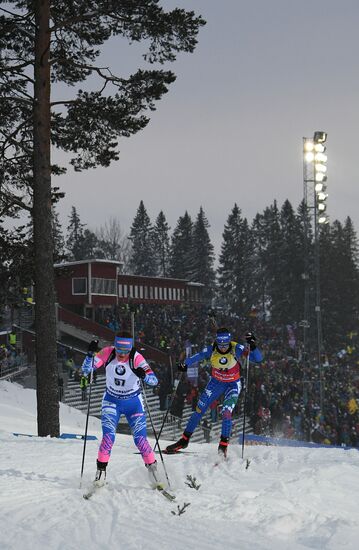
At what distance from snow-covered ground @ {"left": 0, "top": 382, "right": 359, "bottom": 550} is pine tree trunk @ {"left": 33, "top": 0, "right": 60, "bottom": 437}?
2.39 m

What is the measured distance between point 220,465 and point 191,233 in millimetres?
71574

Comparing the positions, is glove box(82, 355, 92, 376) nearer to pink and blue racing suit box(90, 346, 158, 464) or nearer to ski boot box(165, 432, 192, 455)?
pink and blue racing suit box(90, 346, 158, 464)

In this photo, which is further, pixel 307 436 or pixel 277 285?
pixel 277 285

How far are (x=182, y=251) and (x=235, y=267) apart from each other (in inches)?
355

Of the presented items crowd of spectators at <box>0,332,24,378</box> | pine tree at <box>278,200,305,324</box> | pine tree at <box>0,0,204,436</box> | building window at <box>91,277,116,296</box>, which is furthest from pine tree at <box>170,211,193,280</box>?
pine tree at <box>0,0,204,436</box>

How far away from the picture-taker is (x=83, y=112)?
12.4 meters

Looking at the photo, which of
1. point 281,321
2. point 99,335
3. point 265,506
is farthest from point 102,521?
point 281,321

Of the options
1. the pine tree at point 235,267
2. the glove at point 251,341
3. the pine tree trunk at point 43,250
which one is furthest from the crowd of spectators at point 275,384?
the pine tree at point 235,267

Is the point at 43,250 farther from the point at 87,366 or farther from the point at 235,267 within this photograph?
the point at 235,267

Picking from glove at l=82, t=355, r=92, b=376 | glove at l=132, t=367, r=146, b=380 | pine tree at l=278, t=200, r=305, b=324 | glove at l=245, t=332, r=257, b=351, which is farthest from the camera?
pine tree at l=278, t=200, r=305, b=324

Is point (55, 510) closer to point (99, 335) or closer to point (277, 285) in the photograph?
point (99, 335)

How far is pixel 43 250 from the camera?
38.5 ft

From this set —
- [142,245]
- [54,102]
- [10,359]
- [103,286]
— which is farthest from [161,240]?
[54,102]

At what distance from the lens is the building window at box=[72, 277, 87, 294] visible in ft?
135
